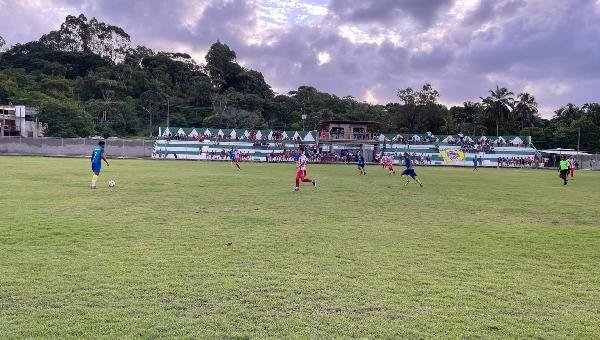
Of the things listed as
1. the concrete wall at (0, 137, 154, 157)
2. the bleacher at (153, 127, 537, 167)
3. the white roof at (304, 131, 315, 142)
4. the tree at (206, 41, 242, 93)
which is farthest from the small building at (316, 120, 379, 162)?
the tree at (206, 41, 242, 93)

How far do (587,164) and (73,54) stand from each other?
9344cm

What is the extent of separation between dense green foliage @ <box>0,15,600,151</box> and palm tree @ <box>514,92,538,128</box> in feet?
0.52

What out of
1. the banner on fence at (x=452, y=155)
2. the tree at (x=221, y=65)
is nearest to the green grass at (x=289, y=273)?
the banner on fence at (x=452, y=155)

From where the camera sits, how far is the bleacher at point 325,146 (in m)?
58.3

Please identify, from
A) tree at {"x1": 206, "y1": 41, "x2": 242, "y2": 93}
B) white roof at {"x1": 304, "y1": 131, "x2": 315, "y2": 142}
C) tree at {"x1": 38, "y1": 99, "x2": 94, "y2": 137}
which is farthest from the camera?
tree at {"x1": 206, "y1": 41, "x2": 242, "y2": 93}

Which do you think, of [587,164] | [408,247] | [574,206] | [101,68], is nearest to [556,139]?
[587,164]

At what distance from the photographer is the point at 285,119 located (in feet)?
291

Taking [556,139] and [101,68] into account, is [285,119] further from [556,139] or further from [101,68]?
[556,139]

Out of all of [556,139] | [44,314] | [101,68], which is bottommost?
[44,314]

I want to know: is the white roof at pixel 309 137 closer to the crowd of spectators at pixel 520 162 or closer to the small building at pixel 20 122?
the crowd of spectators at pixel 520 162

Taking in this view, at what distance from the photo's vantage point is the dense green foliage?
236 feet

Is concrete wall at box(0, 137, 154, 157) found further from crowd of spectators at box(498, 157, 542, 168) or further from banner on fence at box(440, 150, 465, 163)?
crowd of spectators at box(498, 157, 542, 168)

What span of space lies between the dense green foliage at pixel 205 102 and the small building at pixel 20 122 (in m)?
2.79

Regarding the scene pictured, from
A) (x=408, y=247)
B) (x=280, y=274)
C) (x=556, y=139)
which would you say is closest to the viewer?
(x=280, y=274)
